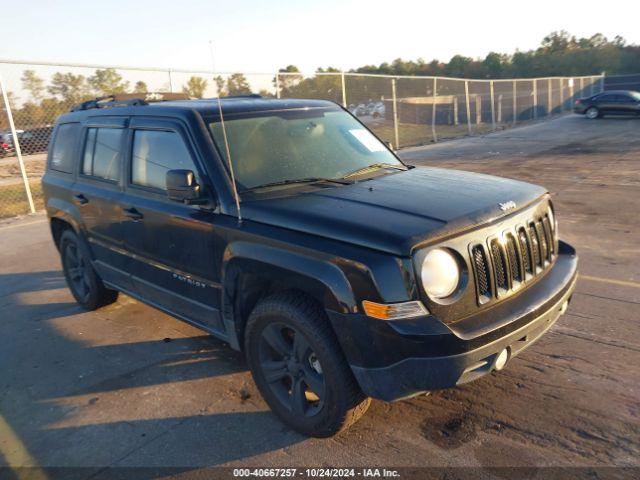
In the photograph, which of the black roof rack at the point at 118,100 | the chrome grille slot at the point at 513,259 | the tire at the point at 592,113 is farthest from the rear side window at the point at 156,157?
the tire at the point at 592,113

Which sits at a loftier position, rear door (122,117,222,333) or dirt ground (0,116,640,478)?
rear door (122,117,222,333)

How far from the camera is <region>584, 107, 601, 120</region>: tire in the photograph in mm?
27466

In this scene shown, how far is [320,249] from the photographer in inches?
105

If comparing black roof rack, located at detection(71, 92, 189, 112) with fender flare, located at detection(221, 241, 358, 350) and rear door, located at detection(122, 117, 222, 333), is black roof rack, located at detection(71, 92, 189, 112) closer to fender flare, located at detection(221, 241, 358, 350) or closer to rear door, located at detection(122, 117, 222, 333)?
rear door, located at detection(122, 117, 222, 333)

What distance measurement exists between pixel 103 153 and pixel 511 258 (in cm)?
342

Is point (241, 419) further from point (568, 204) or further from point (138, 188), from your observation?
point (568, 204)

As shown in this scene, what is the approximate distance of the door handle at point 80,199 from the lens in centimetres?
464

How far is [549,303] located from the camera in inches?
116

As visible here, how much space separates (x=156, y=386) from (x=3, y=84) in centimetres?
857

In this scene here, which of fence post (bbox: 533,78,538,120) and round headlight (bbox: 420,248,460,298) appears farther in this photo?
fence post (bbox: 533,78,538,120)

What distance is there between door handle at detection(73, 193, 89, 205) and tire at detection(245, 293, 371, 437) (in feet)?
7.81

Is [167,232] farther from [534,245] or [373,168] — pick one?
[534,245]

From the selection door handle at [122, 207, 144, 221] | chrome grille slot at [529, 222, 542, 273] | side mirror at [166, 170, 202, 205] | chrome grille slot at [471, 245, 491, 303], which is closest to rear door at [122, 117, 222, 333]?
door handle at [122, 207, 144, 221]

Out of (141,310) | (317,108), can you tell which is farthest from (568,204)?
(141,310)
